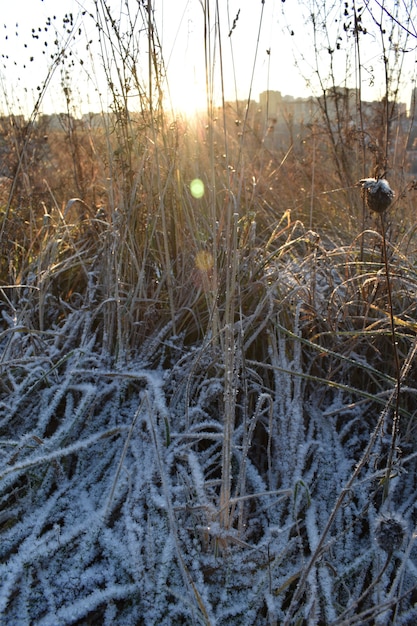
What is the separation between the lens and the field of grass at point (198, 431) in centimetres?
85

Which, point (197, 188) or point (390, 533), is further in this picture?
point (197, 188)

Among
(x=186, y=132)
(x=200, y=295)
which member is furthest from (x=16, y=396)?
(x=186, y=132)

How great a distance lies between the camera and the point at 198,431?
114cm

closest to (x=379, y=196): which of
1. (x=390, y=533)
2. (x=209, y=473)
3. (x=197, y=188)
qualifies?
(x=390, y=533)

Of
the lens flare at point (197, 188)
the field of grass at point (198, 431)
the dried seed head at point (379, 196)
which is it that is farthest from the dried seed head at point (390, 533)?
the lens flare at point (197, 188)

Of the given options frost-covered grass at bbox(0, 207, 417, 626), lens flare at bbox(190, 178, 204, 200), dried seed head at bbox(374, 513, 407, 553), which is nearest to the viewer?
dried seed head at bbox(374, 513, 407, 553)

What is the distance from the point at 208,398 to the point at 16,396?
47 cm

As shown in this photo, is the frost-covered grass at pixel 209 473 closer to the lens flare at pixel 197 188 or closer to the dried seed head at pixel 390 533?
the dried seed head at pixel 390 533

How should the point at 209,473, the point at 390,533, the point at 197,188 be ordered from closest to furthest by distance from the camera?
the point at 390,533 → the point at 209,473 → the point at 197,188

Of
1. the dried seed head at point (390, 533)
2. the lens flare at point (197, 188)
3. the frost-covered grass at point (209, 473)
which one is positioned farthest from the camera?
the lens flare at point (197, 188)

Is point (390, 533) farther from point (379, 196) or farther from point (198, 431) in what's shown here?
point (198, 431)

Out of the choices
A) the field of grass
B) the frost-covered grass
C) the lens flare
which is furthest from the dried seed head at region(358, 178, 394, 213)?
the lens flare

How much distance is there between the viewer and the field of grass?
0.85 metres

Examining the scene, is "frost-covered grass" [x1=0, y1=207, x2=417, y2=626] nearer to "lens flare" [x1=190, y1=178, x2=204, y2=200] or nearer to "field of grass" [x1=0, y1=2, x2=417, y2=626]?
"field of grass" [x1=0, y1=2, x2=417, y2=626]
